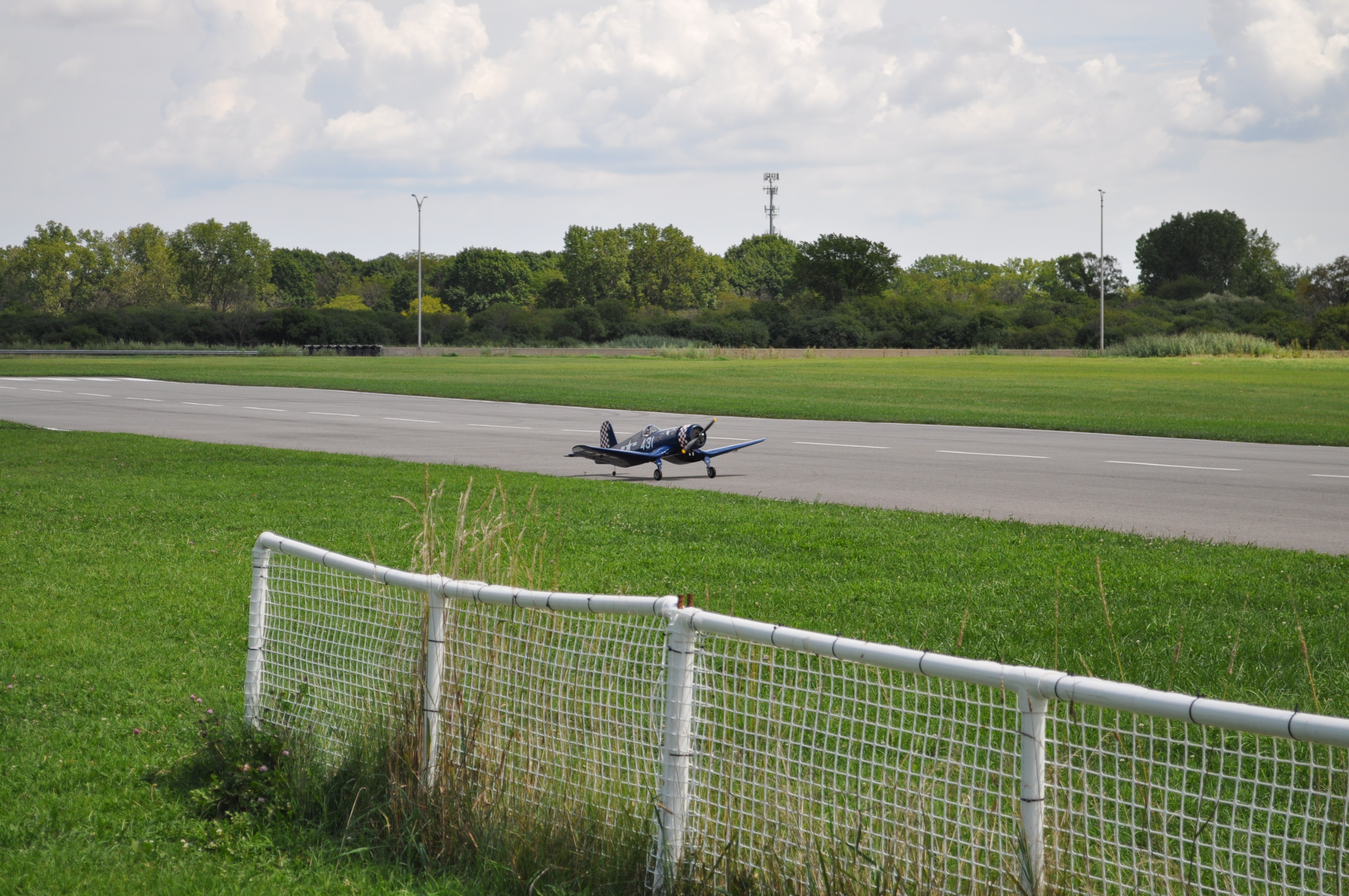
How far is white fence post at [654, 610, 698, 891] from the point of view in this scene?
11.8ft

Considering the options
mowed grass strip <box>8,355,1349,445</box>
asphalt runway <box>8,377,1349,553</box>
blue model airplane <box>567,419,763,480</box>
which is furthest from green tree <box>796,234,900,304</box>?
blue model airplane <box>567,419,763,480</box>

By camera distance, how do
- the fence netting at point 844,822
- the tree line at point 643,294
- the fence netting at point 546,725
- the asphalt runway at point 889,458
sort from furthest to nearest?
1. the tree line at point 643,294
2. the asphalt runway at point 889,458
3. the fence netting at point 546,725
4. the fence netting at point 844,822

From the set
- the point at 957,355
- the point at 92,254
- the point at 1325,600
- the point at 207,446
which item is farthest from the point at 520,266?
the point at 1325,600

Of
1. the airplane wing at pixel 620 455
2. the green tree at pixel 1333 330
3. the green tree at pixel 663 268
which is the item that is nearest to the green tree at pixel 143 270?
the green tree at pixel 663 268

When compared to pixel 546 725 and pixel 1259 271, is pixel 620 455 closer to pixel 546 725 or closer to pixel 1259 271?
pixel 546 725

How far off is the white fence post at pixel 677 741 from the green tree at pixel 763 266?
466 feet

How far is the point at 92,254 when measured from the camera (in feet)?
390

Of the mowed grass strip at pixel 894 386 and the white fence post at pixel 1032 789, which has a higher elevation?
the mowed grass strip at pixel 894 386

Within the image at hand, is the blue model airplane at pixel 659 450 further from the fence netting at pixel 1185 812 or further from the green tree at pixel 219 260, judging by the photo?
the green tree at pixel 219 260

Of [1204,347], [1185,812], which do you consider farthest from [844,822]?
[1204,347]

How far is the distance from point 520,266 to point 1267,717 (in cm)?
14218

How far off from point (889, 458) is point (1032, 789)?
49.3 ft

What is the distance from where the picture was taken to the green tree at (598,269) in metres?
129

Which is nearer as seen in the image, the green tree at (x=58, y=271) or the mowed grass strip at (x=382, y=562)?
the mowed grass strip at (x=382, y=562)
